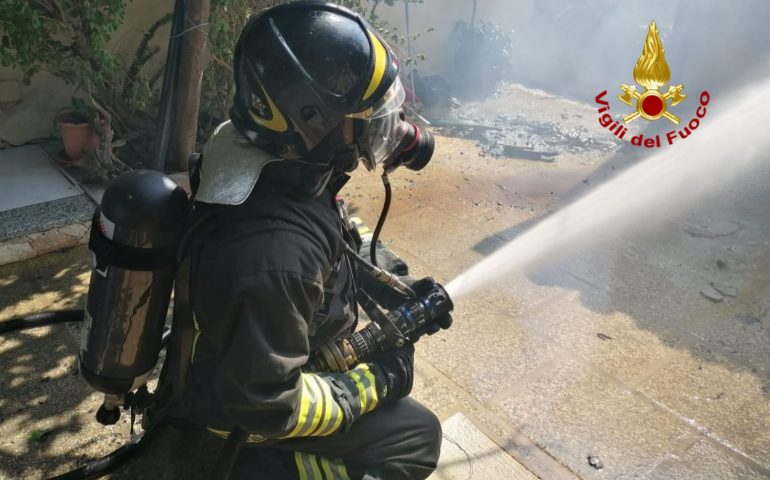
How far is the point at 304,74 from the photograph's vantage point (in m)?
1.87

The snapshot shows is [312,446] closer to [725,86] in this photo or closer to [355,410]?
[355,410]

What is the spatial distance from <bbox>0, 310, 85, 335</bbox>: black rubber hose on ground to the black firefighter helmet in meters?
2.17

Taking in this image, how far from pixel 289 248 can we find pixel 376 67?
688mm

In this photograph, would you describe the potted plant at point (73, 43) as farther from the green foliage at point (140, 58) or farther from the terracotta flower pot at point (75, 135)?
the green foliage at point (140, 58)

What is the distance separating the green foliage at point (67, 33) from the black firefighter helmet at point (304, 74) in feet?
9.86

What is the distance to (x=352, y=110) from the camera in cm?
196

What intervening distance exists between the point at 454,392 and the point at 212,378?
67.3 inches

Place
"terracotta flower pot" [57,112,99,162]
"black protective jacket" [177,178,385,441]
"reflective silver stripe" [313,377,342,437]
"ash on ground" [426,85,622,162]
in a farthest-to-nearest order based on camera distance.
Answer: "ash on ground" [426,85,622,162]
"terracotta flower pot" [57,112,99,162]
"reflective silver stripe" [313,377,342,437]
"black protective jacket" [177,178,385,441]

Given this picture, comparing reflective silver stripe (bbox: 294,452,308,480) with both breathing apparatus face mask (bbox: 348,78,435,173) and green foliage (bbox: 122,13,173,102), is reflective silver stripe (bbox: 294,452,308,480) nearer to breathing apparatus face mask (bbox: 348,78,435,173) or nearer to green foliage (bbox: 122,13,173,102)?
breathing apparatus face mask (bbox: 348,78,435,173)

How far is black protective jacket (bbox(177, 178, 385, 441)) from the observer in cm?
170

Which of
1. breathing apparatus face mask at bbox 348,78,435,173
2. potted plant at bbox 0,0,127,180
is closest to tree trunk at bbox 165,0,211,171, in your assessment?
potted plant at bbox 0,0,127,180

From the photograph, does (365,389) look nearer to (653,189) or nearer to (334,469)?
(334,469)

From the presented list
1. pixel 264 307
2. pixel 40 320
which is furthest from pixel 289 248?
pixel 40 320

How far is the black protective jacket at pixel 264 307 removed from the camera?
1702 millimetres
